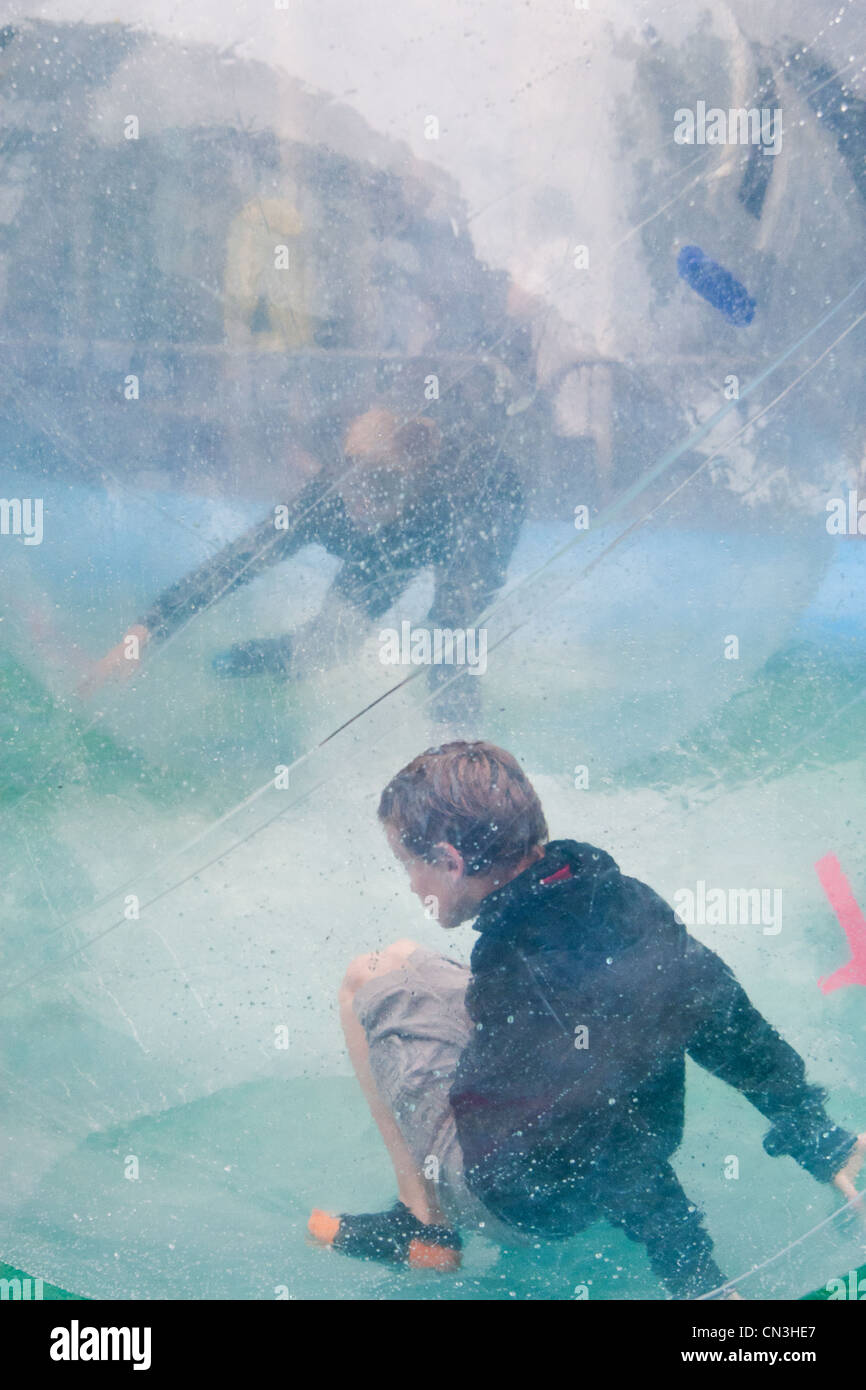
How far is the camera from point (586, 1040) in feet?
4.49

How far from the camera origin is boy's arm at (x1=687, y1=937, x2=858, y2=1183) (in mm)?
1390

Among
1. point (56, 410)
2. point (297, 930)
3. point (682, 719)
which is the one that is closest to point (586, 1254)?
point (297, 930)

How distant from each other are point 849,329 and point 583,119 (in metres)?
0.46

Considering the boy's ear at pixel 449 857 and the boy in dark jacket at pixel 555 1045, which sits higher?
the boy's ear at pixel 449 857

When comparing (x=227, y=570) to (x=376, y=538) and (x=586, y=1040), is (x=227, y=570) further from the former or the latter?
(x=586, y=1040)

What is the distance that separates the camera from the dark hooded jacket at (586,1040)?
4.42 feet

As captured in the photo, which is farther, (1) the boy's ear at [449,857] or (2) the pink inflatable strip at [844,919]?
(2) the pink inflatable strip at [844,919]

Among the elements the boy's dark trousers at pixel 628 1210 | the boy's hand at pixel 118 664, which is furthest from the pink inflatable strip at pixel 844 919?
the boy's hand at pixel 118 664

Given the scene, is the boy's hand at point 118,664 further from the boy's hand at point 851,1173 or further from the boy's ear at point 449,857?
the boy's hand at point 851,1173

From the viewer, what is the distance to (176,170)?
1.40 m

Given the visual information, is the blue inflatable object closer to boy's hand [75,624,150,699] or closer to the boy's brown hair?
the boy's brown hair

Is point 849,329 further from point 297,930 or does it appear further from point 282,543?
point 297,930

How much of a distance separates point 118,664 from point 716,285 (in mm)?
992

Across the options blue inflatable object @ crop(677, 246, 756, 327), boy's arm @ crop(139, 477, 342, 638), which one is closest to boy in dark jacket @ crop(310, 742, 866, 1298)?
boy's arm @ crop(139, 477, 342, 638)
